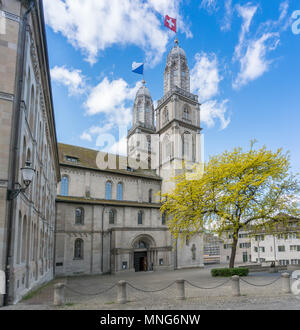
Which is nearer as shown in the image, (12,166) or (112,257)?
(12,166)

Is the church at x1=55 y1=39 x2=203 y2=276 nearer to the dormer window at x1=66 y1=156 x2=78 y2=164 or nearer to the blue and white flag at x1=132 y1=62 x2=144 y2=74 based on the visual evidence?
the dormer window at x1=66 y1=156 x2=78 y2=164

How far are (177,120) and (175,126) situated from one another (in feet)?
3.86

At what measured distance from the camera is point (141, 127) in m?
54.2

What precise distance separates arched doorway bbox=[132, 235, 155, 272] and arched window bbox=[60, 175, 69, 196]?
1161 centimetres

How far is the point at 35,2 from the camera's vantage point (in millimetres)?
11641

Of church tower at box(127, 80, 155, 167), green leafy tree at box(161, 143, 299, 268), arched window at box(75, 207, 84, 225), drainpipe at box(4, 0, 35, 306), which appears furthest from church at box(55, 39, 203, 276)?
drainpipe at box(4, 0, 35, 306)

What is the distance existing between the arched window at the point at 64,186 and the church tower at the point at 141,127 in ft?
62.3

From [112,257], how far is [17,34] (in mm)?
27401

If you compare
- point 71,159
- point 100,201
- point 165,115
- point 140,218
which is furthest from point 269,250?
point 71,159

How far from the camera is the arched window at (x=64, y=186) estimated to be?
33550 millimetres

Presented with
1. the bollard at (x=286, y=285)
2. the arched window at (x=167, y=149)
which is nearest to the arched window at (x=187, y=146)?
the arched window at (x=167, y=149)
